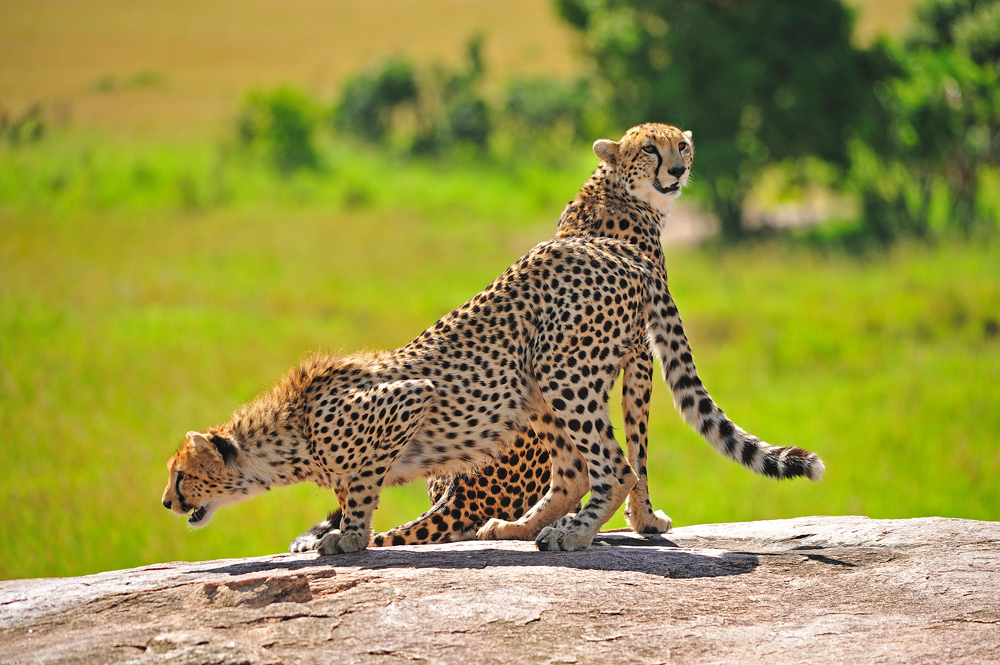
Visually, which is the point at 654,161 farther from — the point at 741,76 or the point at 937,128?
the point at 741,76

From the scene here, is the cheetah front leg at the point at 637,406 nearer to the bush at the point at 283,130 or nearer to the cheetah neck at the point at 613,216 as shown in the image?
the cheetah neck at the point at 613,216

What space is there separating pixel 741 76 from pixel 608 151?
57.1 ft

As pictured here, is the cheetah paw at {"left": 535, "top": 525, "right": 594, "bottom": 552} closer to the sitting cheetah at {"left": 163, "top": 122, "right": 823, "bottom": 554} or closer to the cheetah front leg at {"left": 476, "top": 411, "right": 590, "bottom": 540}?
the sitting cheetah at {"left": 163, "top": 122, "right": 823, "bottom": 554}

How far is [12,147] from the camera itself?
76.4 ft

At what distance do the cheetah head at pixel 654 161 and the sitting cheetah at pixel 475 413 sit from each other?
35.8 inches

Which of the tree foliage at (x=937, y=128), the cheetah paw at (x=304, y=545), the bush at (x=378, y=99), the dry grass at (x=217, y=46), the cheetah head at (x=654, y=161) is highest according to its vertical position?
the dry grass at (x=217, y=46)

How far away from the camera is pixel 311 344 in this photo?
14.2 m

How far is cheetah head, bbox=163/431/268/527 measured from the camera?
4.59 m

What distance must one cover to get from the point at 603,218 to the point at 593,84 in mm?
20994

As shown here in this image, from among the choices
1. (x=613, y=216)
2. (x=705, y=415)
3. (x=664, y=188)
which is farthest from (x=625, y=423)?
(x=664, y=188)

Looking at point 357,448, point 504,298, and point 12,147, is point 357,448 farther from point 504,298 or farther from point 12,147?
point 12,147

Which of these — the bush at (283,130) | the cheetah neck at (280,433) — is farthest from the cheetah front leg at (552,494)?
the bush at (283,130)

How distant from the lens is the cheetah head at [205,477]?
4.59 m

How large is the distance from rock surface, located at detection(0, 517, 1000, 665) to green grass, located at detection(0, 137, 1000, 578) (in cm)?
435
